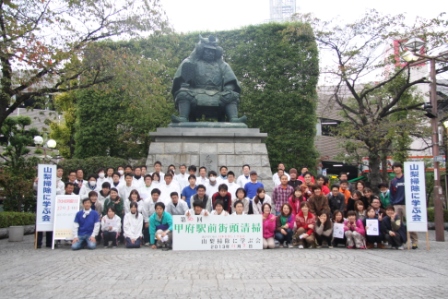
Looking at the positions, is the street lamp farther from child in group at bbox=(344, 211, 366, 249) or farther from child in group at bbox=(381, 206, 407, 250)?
child in group at bbox=(344, 211, 366, 249)

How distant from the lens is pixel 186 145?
12508 mm

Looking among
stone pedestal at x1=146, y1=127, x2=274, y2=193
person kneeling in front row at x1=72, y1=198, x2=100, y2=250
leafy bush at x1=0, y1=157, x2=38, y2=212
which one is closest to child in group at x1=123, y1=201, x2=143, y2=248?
person kneeling in front row at x1=72, y1=198, x2=100, y2=250

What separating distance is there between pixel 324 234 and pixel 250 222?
1444 millimetres

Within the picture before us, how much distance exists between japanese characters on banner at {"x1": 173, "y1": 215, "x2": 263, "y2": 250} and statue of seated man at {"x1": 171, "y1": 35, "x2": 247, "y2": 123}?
4321mm

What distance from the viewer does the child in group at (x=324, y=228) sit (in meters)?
9.30

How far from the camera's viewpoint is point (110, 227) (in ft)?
30.9

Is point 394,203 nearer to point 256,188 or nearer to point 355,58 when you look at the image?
point 256,188

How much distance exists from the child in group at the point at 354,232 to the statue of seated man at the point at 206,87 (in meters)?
4.65

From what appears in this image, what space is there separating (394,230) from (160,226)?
449 cm

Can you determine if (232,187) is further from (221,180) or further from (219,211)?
(219,211)

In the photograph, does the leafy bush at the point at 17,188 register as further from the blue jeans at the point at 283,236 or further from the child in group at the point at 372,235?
the child in group at the point at 372,235

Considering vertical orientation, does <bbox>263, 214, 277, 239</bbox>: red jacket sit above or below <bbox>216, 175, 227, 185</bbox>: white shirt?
below

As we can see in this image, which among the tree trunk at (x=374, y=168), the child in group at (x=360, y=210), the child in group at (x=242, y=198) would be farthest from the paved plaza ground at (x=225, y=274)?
the tree trunk at (x=374, y=168)

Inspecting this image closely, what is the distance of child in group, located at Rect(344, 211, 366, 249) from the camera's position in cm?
934
